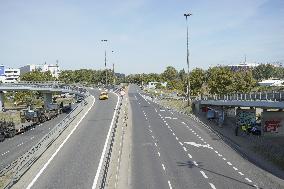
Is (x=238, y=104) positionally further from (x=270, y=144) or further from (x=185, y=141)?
(x=185, y=141)

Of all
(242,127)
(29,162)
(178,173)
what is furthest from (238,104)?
(29,162)

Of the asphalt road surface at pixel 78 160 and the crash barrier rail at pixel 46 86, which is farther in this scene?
the crash barrier rail at pixel 46 86

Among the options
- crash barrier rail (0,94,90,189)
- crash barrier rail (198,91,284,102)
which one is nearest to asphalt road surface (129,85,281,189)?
crash barrier rail (198,91,284,102)

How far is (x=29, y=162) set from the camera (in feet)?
110

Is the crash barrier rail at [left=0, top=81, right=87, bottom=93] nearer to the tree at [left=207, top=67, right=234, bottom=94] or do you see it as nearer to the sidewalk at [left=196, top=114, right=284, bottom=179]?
the tree at [left=207, top=67, right=234, bottom=94]

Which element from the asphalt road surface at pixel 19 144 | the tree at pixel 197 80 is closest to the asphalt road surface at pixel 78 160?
the asphalt road surface at pixel 19 144

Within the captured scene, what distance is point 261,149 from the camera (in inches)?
1818

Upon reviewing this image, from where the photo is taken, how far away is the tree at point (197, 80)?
132 meters

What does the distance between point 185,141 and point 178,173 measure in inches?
585

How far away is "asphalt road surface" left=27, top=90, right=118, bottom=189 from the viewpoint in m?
29.7

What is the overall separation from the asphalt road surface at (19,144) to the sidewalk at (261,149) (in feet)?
81.7

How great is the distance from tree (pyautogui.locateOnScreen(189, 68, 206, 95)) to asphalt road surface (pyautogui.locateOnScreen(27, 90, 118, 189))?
80.0 meters

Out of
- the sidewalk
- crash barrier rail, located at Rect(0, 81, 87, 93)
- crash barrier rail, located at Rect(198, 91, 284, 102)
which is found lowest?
the sidewalk

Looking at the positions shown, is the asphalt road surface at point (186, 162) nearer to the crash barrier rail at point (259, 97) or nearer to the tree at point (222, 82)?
the crash barrier rail at point (259, 97)
